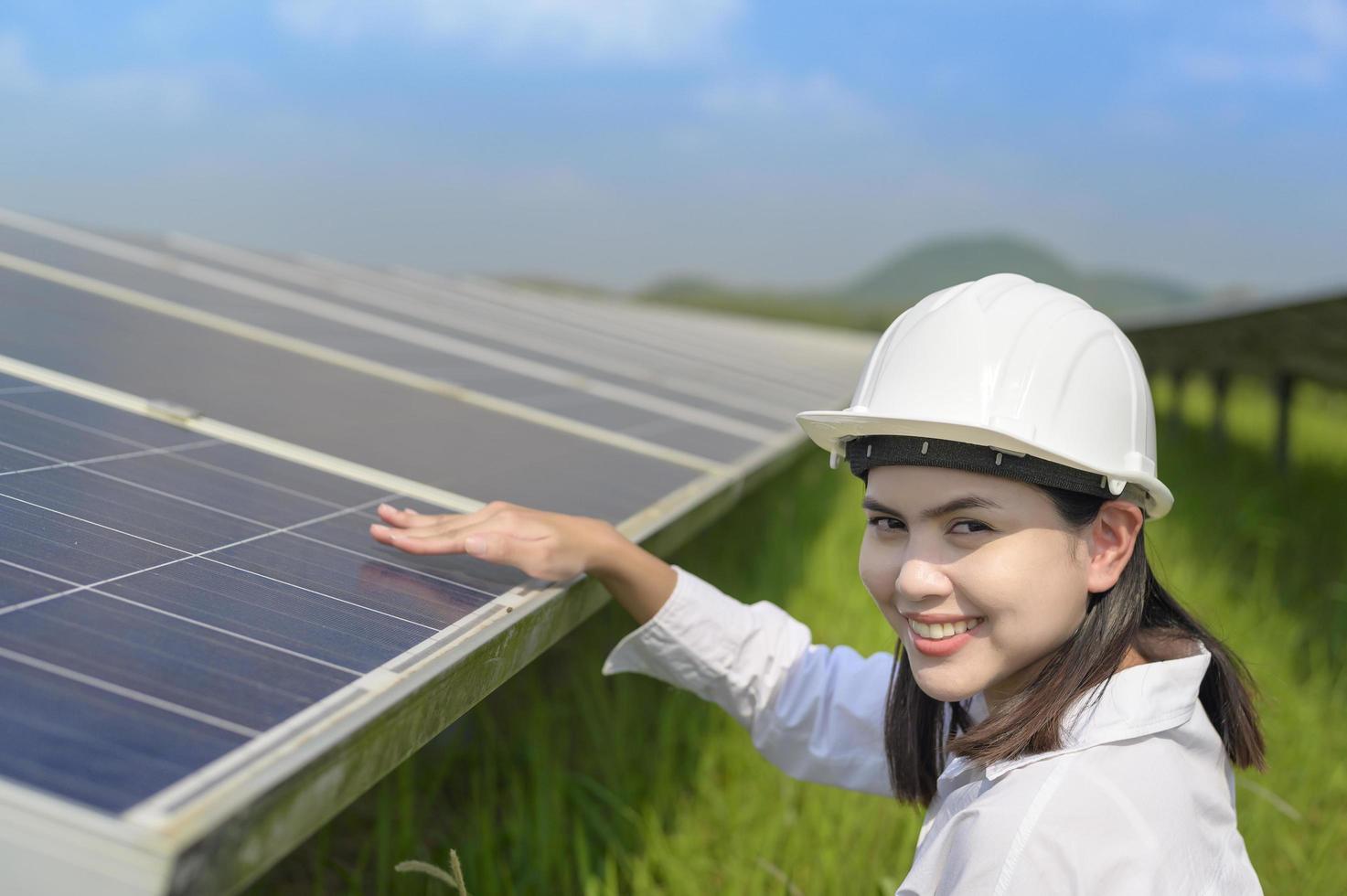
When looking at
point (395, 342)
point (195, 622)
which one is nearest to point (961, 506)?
point (195, 622)

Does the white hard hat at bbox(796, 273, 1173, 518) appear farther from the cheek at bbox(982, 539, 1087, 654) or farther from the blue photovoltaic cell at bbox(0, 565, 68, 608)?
the blue photovoltaic cell at bbox(0, 565, 68, 608)

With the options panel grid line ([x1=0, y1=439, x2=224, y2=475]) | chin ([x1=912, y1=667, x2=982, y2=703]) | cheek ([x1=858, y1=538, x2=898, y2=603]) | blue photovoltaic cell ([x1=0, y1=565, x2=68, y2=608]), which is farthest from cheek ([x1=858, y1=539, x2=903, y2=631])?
panel grid line ([x1=0, y1=439, x2=224, y2=475])

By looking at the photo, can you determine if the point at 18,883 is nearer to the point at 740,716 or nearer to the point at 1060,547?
the point at 1060,547

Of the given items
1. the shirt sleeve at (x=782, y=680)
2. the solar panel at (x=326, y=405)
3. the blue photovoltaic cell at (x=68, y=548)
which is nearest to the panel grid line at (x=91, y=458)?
the blue photovoltaic cell at (x=68, y=548)

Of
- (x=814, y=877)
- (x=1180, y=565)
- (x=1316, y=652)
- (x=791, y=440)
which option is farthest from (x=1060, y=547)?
(x=1180, y=565)

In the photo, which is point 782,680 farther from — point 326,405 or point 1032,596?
point 326,405

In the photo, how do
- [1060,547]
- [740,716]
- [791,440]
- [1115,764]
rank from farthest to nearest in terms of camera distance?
1. [791,440]
2. [740,716]
3. [1060,547]
4. [1115,764]

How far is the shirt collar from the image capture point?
213cm

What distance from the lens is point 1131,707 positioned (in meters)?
2.16

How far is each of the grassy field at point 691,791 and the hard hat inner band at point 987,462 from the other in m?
Answer: 1.04

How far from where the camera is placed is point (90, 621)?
5.31 feet

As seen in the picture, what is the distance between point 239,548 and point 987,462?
1.36 m

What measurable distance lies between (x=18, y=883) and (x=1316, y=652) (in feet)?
24.6

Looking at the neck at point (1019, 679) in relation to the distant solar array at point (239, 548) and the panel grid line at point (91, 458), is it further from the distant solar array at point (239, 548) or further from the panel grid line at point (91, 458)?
the panel grid line at point (91, 458)
